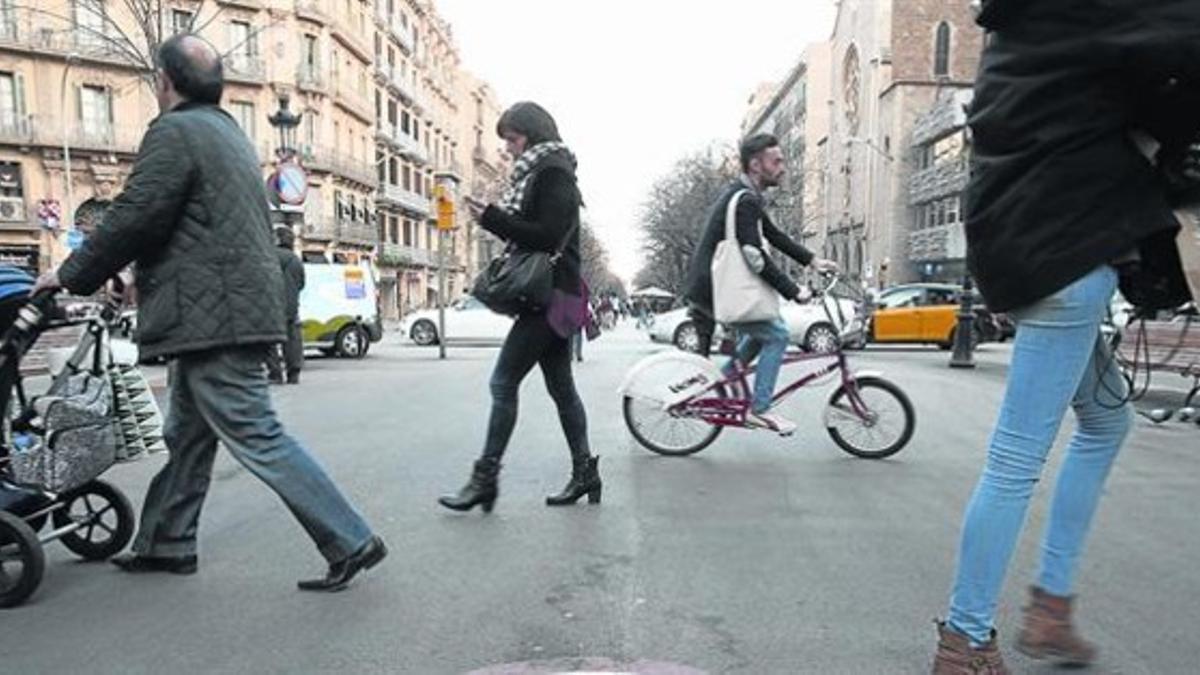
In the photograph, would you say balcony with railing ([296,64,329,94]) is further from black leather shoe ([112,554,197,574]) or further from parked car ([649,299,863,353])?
black leather shoe ([112,554,197,574])

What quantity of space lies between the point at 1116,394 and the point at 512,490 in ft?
10.5

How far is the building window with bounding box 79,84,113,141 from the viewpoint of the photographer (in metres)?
44.6

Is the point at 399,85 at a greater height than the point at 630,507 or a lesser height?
greater

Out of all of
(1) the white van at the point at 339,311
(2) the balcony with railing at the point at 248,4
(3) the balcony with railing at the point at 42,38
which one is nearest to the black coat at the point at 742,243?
(1) the white van at the point at 339,311

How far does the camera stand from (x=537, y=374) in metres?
12.3

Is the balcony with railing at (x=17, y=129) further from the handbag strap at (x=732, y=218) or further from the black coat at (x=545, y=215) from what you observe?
the black coat at (x=545, y=215)

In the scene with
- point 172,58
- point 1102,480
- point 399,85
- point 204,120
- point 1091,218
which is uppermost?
point 399,85

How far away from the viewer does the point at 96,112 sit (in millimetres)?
45031

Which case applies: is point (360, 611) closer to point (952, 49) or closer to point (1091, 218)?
point (1091, 218)

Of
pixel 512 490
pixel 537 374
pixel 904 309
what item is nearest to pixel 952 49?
pixel 904 309

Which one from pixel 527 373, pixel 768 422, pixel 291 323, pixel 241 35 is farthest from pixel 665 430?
pixel 241 35

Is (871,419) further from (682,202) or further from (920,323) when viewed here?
(682,202)

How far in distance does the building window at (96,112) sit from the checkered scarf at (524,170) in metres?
47.2

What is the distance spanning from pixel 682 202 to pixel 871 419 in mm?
56163
